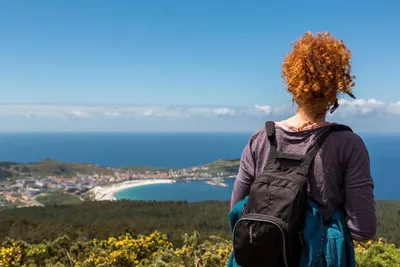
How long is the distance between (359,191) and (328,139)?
0.66 feet

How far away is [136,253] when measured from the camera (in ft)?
12.1

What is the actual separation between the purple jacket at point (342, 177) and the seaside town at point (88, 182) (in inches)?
2124

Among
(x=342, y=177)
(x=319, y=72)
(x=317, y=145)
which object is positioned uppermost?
(x=319, y=72)

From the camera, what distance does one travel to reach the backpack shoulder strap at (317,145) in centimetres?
125

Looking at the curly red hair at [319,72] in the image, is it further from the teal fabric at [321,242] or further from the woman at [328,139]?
the teal fabric at [321,242]

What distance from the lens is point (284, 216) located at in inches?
47.4

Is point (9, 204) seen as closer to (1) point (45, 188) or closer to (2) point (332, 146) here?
(1) point (45, 188)

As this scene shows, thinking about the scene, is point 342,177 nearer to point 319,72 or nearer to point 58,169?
point 319,72

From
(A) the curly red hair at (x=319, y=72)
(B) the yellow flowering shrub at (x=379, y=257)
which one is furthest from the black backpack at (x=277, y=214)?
(B) the yellow flowering shrub at (x=379, y=257)

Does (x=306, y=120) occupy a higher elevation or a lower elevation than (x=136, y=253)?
higher

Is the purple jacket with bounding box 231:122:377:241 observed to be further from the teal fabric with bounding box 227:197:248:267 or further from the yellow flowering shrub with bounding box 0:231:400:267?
the yellow flowering shrub with bounding box 0:231:400:267

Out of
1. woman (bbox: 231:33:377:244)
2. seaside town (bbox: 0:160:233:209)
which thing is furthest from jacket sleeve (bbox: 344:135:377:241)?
seaside town (bbox: 0:160:233:209)

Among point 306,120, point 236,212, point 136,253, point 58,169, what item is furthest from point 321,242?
point 58,169

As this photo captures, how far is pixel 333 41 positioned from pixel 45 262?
3207 mm
